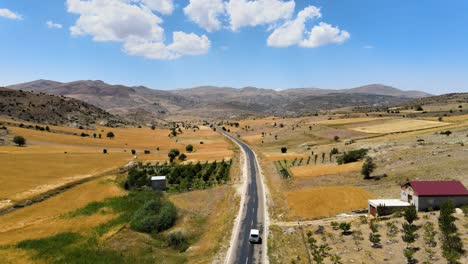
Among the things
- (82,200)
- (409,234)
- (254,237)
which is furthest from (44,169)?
(409,234)

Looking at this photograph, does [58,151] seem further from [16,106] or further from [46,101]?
[46,101]

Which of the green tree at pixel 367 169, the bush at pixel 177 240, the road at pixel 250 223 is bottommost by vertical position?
the bush at pixel 177 240

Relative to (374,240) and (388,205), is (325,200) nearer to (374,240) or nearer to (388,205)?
(388,205)

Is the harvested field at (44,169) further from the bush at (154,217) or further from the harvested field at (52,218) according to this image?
the bush at (154,217)

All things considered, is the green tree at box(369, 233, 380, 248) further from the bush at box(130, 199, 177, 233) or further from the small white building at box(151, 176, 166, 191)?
the small white building at box(151, 176, 166, 191)

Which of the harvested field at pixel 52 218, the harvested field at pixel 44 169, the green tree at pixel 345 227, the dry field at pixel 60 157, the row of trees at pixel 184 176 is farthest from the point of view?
the row of trees at pixel 184 176

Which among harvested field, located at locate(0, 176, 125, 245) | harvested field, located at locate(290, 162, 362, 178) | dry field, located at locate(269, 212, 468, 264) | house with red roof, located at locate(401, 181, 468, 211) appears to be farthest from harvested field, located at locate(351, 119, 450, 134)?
harvested field, located at locate(0, 176, 125, 245)

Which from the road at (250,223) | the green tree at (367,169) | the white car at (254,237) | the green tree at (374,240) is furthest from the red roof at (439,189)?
the white car at (254,237)
